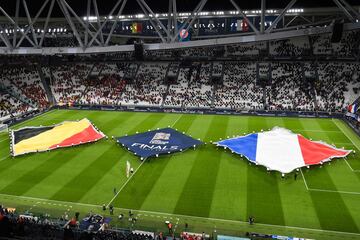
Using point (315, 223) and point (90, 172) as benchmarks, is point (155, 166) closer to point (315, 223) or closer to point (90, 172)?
point (90, 172)

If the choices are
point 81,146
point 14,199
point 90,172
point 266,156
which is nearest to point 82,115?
point 81,146

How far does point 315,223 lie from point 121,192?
1421cm

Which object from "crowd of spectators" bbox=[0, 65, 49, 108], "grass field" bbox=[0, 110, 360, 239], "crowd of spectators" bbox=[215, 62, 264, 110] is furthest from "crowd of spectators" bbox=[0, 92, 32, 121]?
"crowd of spectators" bbox=[215, 62, 264, 110]

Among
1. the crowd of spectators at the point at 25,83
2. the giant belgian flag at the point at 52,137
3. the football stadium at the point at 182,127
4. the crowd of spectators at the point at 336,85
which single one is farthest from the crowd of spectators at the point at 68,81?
the crowd of spectators at the point at 336,85

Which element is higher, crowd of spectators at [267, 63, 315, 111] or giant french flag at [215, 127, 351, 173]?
crowd of spectators at [267, 63, 315, 111]

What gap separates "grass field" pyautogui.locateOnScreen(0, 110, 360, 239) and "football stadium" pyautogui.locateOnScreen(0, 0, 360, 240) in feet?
0.47

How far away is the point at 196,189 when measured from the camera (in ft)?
88.6

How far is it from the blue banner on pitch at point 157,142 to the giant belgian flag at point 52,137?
448cm

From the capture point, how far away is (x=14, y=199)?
85.2 feet

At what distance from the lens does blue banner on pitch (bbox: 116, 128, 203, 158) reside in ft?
112

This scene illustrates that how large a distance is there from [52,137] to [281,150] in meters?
25.1

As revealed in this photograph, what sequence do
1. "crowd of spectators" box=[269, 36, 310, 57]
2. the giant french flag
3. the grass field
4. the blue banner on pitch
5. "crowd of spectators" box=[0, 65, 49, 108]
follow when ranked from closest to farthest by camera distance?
the grass field < the giant french flag < the blue banner on pitch < "crowd of spectators" box=[0, 65, 49, 108] < "crowd of spectators" box=[269, 36, 310, 57]

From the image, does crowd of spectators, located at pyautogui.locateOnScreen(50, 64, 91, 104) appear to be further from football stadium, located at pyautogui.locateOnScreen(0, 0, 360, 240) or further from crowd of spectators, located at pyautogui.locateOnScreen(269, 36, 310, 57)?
crowd of spectators, located at pyautogui.locateOnScreen(269, 36, 310, 57)

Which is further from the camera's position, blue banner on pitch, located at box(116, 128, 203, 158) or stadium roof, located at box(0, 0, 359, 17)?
stadium roof, located at box(0, 0, 359, 17)
